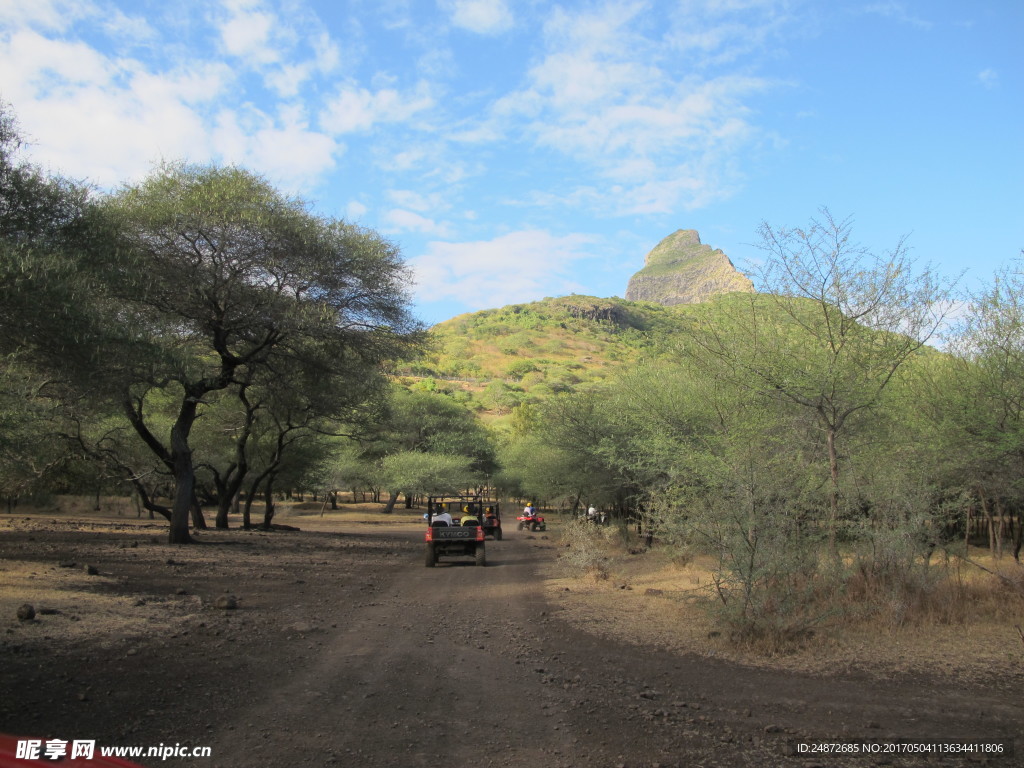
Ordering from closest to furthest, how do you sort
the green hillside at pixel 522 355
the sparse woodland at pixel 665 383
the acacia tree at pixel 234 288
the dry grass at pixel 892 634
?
1. the dry grass at pixel 892 634
2. the sparse woodland at pixel 665 383
3. the acacia tree at pixel 234 288
4. the green hillside at pixel 522 355

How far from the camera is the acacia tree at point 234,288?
16.2 meters

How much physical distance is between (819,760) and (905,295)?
303 inches

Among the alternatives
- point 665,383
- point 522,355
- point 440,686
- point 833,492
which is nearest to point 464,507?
point 665,383

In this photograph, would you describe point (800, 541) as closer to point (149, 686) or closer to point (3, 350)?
point (149, 686)

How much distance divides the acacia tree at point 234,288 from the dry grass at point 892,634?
10941mm

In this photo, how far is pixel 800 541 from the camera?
Answer: 9.07 metres

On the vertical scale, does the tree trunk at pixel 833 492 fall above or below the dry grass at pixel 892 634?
above

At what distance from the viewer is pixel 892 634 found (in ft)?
26.7

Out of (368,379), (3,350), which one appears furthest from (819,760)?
(368,379)

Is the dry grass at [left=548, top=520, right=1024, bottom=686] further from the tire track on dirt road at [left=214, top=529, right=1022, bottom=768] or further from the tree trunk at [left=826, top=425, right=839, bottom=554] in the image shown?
the tree trunk at [left=826, top=425, right=839, bottom=554]

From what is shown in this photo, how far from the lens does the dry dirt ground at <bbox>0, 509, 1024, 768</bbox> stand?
190 inches

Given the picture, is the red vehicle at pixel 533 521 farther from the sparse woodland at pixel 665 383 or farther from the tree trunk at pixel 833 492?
the tree trunk at pixel 833 492

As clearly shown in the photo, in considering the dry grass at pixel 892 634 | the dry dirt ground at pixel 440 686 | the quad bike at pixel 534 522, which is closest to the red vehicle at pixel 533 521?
the quad bike at pixel 534 522

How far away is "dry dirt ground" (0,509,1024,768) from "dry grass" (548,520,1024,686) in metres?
0.06
